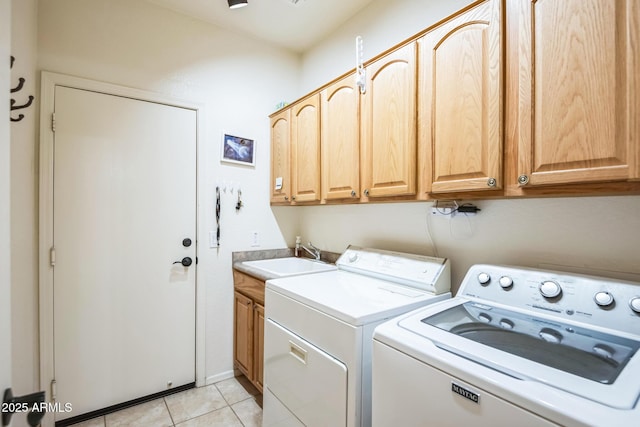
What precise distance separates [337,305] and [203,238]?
146cm

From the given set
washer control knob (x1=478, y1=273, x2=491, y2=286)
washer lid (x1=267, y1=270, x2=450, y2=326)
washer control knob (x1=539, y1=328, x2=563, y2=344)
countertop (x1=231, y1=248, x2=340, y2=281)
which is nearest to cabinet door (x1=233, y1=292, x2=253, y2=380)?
countertop (x1=231, y1=248, x2=340, y2=281)

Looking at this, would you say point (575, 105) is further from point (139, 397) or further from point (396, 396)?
point (139, 397)

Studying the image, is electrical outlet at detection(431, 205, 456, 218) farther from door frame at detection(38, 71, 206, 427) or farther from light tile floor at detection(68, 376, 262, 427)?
door frame at detection(38, 71, 206, 427)

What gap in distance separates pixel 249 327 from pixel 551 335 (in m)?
1.81

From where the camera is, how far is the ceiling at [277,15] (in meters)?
2.12

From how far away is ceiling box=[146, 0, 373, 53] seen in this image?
2121mm

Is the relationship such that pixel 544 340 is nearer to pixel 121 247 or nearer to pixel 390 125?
pixel 390 125

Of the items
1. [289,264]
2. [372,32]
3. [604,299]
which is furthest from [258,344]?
[372,32]

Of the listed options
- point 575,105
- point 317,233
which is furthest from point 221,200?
point 575,105

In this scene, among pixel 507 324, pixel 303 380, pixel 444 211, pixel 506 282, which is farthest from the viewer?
pixel 444 211

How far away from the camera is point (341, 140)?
1.86 metres

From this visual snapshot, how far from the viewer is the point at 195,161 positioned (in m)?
2.26

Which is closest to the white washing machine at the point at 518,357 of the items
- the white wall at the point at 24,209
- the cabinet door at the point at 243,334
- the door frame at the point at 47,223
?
the cabinet door at the point at 243,334

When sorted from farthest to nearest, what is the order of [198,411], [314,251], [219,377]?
1. [314,251]
2. [219,377]
3. [198,411]
